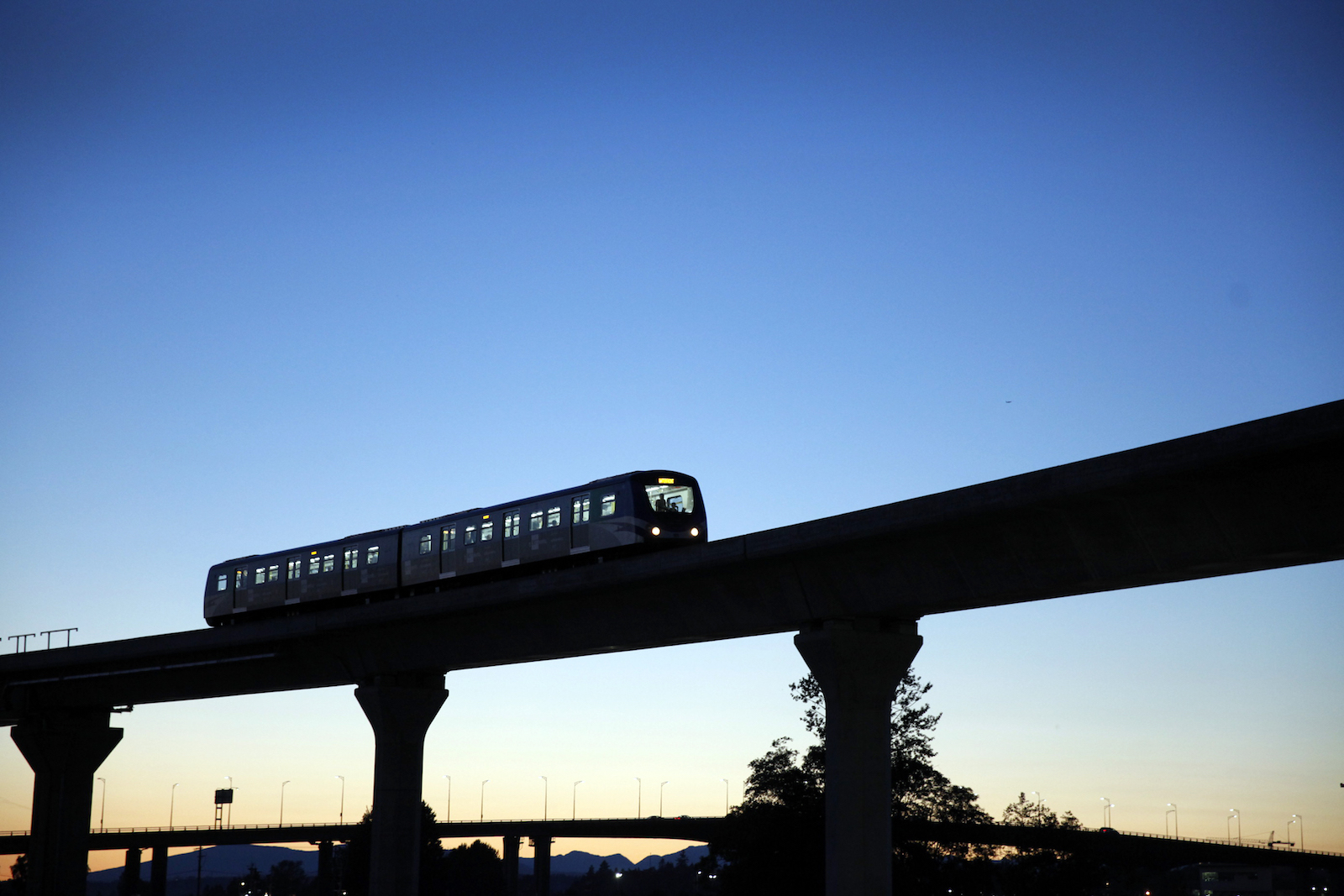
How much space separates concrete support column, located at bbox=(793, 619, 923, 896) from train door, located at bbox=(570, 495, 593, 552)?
9.87 m

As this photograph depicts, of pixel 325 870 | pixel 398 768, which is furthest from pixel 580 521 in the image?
pixel 325 870

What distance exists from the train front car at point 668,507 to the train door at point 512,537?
516cm

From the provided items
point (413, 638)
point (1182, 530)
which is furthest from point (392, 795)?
point (1182, 530)

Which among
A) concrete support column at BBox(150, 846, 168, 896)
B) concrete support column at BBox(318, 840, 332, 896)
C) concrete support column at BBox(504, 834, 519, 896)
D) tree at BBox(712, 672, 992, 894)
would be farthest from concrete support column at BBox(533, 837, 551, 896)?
tree at BBox(712, 672, 992, 894)

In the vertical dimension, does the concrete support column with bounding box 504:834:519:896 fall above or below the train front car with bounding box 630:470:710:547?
below

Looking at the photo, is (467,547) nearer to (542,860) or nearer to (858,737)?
(858,737)

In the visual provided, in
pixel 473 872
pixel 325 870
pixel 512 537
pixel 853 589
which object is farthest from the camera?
pixel 325 870

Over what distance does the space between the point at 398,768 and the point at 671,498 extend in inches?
577

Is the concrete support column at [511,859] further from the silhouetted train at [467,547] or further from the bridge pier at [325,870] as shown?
the silhouetted train at [467,547]

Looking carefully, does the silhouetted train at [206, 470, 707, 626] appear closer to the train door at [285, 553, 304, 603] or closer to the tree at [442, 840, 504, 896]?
the train door at [285, 553, 304, 603]

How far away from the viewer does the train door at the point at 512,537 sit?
44156mm

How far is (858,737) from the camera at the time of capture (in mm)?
32312

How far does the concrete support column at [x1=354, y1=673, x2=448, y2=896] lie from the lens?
4644cm

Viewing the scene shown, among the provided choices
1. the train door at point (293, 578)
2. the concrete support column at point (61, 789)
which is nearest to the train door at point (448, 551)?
the train door at point (293, 578)
